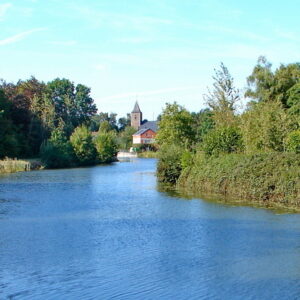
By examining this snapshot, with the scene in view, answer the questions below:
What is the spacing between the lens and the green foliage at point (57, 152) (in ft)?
192

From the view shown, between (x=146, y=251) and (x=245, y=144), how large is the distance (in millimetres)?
17772

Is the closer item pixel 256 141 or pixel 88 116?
pixel 256 141

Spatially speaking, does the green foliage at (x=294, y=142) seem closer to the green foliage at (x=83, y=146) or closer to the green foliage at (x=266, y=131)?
the green foliage at (x=266, y=131)

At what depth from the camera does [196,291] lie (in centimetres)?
1144

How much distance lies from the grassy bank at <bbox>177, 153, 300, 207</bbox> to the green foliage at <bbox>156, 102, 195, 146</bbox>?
8.40m

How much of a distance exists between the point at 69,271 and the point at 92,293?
6.25ft

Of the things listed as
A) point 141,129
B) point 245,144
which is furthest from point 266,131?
point 141,129

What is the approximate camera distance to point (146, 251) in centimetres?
1523

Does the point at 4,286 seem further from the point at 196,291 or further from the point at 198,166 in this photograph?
the point at 198,166

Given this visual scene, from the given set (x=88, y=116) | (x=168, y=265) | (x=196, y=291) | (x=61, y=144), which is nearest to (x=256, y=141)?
(x=168, y=265)

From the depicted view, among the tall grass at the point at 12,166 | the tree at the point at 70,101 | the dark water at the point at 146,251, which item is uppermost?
the tree at the point at 70,101

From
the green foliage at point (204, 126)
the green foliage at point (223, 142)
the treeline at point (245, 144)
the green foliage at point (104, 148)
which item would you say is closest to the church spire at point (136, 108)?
the green foliage at point (104, 148)

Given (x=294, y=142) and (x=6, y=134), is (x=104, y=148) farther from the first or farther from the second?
(x=294, y=142)

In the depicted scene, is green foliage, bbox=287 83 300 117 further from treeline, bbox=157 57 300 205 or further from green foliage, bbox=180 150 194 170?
green foliage, bbox=180 150 194 170
